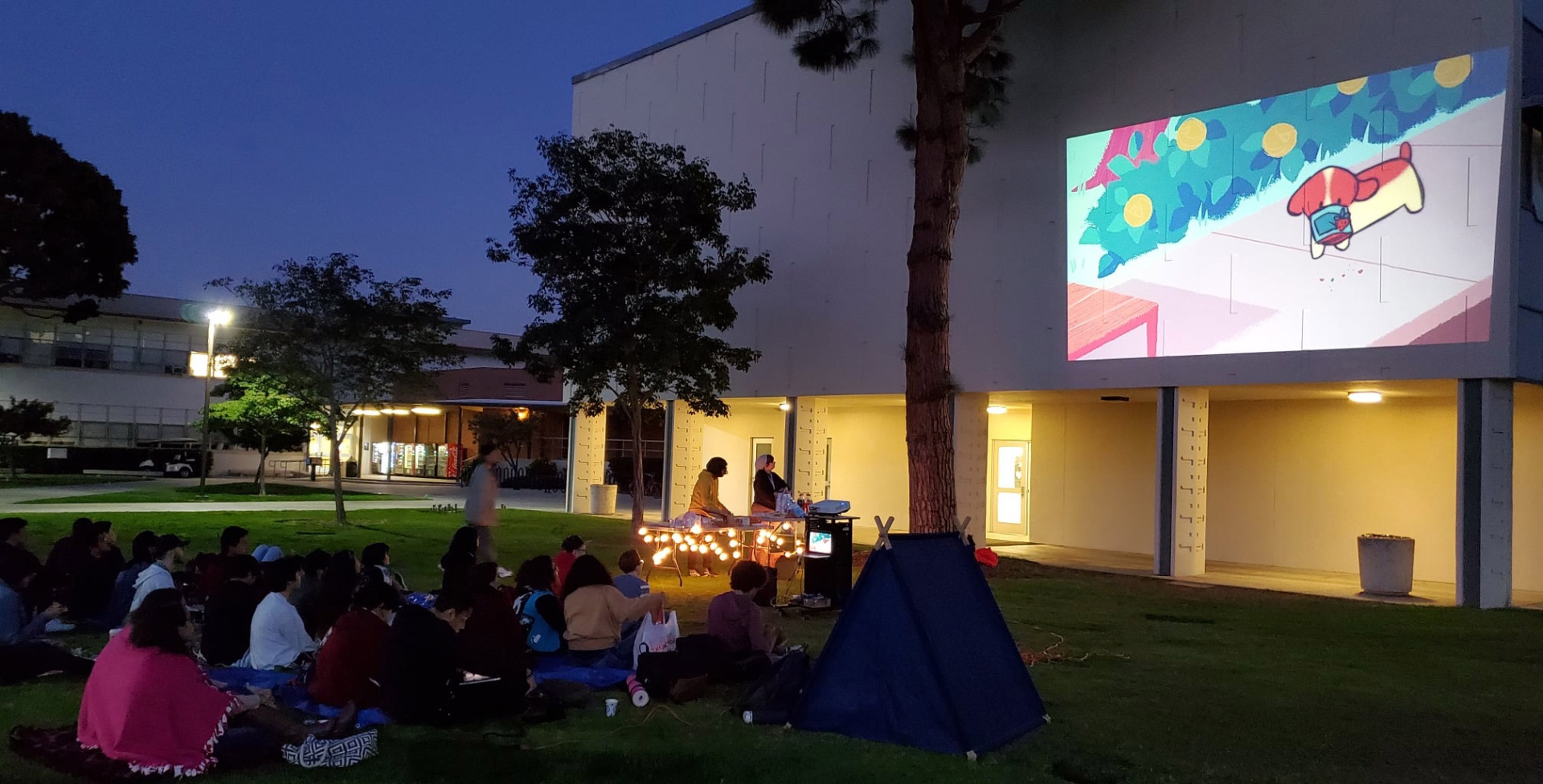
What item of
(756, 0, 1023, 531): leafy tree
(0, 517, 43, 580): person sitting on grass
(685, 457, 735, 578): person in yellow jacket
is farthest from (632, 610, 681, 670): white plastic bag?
(685, 457, 735, 578): person in yellow jacket

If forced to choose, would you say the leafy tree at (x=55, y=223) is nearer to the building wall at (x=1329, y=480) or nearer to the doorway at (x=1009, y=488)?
the doorway at (x=1009, y=488)

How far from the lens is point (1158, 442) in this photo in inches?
635

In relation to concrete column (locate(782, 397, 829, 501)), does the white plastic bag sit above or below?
below

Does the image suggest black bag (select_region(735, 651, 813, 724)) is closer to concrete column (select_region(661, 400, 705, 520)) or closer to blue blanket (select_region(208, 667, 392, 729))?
blue blanket (select_region(208, 667, 392, 729))

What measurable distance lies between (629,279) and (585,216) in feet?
4.31

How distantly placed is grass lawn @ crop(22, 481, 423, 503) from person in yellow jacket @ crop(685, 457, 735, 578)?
17.0m

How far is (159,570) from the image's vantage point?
830 cm

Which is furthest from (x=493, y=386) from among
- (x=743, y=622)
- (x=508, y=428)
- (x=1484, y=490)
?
(x=743, y=622)

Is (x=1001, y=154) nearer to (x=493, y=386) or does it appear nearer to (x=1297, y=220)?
(x=1297, y=220)

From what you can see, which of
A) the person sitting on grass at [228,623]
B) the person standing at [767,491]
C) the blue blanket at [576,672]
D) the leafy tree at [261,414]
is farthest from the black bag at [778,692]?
the leafy tree at [261,414]

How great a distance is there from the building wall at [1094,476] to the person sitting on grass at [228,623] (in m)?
15.4

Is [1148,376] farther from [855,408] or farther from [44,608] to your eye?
[44,608]

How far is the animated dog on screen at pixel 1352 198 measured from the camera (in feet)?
44.2

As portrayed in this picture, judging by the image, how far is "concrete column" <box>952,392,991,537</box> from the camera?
728 inches
